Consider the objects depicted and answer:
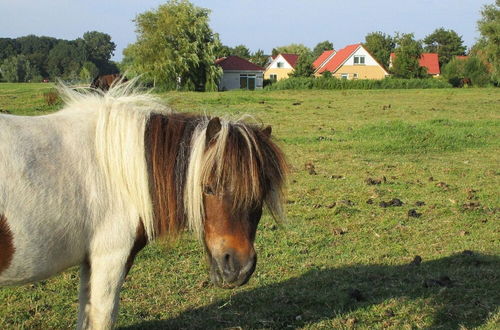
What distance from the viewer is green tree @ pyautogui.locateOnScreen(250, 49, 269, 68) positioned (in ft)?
307

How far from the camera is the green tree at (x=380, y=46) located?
74562mm

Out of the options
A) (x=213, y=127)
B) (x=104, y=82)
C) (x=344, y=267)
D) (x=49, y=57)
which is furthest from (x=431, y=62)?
(x=213, y=127)

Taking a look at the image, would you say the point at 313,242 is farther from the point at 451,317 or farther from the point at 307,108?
the point at 307,108

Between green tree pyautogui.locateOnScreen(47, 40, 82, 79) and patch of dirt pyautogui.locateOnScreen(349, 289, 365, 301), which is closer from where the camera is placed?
patch of dirt pyautogui.locateOnScreen(349, 289, 365, 301)

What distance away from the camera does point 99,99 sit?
10.8 feet

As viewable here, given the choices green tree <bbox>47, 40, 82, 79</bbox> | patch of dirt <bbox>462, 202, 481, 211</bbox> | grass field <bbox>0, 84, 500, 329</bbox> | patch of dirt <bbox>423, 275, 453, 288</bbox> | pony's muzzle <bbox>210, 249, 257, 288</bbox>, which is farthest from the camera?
green tree <bbox>47, 40, 82, 79</bbox>

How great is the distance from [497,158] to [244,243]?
1022 cm

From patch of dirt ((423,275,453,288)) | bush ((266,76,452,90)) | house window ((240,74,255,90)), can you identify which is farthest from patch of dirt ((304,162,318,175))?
house window ((240,74,255,90))

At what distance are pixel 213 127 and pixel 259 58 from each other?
9407cm

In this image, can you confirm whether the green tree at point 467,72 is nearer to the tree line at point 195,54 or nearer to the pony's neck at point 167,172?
the tree line at point 195,54

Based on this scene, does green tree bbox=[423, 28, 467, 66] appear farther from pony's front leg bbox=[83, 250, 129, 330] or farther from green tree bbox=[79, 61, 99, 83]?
pony's front leg bbox=[83, 250, 129, 330]

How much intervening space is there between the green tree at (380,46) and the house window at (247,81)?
24.5m

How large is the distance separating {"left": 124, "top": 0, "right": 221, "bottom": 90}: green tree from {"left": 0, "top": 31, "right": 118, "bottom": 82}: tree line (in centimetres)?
1787

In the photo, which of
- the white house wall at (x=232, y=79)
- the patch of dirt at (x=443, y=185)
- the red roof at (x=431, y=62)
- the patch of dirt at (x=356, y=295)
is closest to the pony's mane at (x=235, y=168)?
the patch of dirt at (x=356, y=295)
